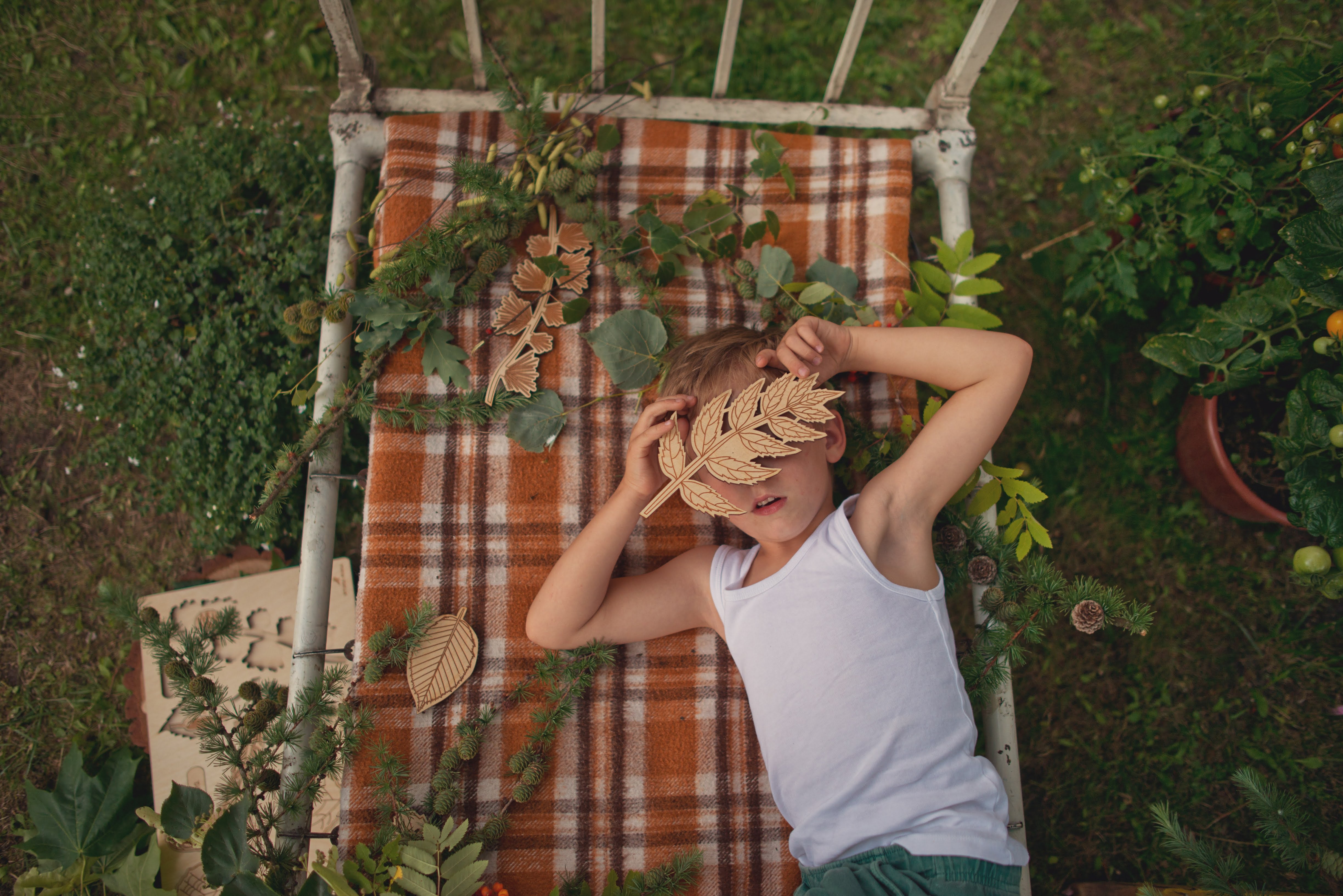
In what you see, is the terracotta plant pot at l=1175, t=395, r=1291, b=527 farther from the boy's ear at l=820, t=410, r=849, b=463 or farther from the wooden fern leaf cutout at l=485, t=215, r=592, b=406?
the wooden fern leaf cutout at l=485, t=215, r=592, b=406

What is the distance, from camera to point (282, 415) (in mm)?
1833

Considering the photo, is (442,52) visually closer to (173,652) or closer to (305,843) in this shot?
(173,652)

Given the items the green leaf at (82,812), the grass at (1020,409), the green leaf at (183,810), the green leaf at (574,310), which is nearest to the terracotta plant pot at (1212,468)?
the grass at (1020,409)

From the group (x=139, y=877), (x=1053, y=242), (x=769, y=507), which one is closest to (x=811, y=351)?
(x=769, y=507)

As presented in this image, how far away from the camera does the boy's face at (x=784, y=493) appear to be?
138 cm

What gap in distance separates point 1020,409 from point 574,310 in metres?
1.39

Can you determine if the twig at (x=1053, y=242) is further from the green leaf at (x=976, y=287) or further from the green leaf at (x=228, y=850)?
the green leaf at (x=228, y=850)

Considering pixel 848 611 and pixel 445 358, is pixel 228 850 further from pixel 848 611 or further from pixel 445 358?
pixel 848 611

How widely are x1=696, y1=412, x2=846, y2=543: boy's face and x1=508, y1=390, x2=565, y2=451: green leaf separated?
42cm

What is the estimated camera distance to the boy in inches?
54.4

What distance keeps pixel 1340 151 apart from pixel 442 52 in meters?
2.35

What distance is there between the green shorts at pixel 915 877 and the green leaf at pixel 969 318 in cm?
105

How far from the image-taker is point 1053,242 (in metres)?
2.11

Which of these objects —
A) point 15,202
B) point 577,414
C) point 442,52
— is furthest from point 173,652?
point 442,52
